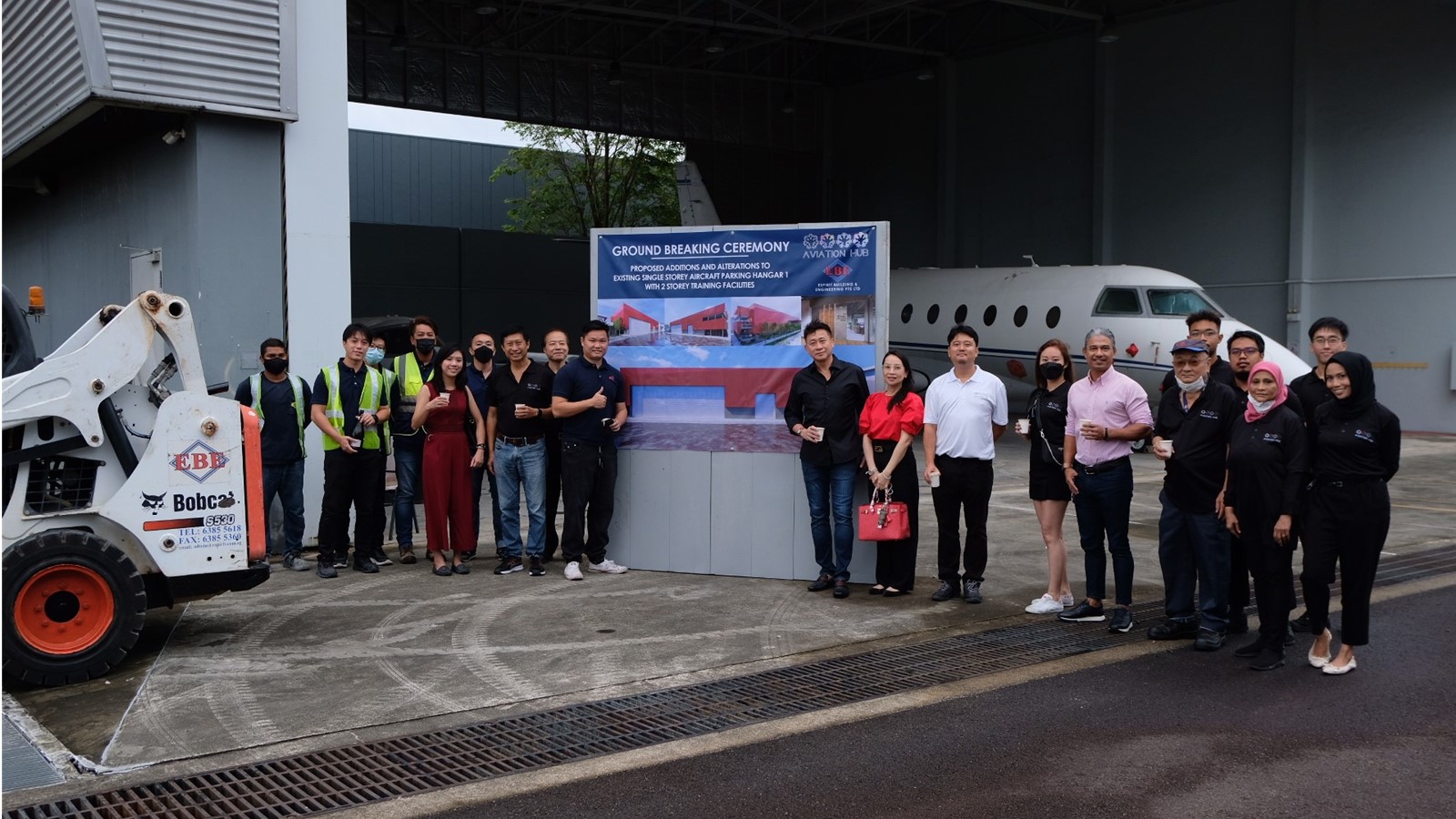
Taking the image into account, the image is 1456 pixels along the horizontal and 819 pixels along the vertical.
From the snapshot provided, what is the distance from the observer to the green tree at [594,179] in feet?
127

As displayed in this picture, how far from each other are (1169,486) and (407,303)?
93.2ft

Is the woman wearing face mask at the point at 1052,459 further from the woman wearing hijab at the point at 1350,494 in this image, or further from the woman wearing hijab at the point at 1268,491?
the woman wearing hijab at the point at 1350,494

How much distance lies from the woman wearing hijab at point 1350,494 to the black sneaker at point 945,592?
2.52 m

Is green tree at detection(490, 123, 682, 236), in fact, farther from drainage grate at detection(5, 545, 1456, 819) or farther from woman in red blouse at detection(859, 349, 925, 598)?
drainage grate at detection(5, 545, 1456, 819)

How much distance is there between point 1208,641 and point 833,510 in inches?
105

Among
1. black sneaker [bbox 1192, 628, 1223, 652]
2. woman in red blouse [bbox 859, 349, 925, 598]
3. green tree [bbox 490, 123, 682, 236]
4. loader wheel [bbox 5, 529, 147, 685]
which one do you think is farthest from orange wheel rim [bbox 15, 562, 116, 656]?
green tree [bbox 490, 123, 682, 236]

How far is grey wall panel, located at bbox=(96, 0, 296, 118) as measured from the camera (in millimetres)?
9750

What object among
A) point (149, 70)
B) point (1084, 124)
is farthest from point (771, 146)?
point (149, 70)

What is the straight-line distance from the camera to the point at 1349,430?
254 inches

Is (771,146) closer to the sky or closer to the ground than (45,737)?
closer to the sky

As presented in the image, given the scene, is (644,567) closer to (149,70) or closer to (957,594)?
(957,594)

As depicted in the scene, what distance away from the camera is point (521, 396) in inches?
364

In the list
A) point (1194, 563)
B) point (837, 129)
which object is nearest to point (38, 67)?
point (1194, 563)

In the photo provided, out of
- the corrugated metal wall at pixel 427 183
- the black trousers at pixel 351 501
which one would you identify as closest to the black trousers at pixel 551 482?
the black trousers at pixel 351 501
